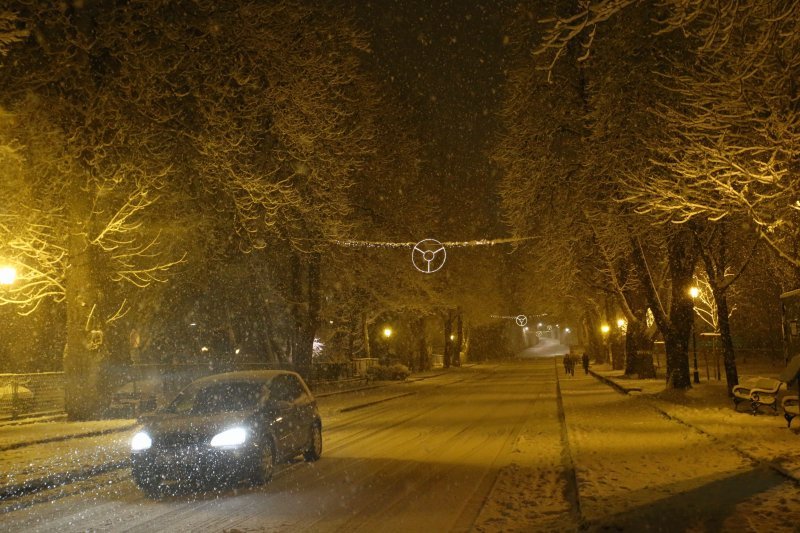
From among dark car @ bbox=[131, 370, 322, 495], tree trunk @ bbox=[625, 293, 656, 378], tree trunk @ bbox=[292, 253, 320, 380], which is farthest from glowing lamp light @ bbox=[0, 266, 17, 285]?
tree trunk @ bbox=[625, 293, 656, 378]

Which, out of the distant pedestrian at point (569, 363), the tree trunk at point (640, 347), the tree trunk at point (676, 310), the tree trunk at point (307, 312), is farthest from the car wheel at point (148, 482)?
the distant pedestrian at point (569, 363)

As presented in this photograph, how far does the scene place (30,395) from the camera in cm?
2386

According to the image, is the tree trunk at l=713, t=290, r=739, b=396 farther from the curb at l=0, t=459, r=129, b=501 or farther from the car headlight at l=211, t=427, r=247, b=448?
the curb at l=0, t=459, r=129, b=501

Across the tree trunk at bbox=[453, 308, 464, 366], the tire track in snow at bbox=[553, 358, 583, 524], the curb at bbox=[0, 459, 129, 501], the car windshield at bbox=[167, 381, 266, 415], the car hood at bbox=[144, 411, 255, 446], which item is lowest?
the tire track in snow at bbox=[553, 358, 583, 524]

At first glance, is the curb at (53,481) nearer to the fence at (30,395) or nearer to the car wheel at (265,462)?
the car wheel at (265,462)

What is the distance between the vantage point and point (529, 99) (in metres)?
25.9

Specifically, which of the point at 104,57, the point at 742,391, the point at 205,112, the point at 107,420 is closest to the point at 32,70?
the point at 104,57

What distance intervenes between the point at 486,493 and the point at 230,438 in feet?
11.9

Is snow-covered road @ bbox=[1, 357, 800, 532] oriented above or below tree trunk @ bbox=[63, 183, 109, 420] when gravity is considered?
below

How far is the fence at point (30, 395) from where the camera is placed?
908 inches

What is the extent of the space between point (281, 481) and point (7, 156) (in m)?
11.9

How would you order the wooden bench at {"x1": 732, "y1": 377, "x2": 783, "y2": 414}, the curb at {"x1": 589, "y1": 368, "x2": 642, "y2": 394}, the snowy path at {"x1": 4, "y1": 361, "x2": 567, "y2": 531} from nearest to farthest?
the snowy path at {"x1": 4, "y1": 361, "x2": 567, "y2": 531} < the wooden bench at {"x1": 732, "y1": 377, "x2": 783, "y2": 414} < the curb at {"x1": 589, "y1": 368, "x2": 642, "y2": 394}

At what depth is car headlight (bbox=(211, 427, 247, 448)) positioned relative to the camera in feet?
33.4

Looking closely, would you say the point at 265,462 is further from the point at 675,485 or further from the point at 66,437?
the point at 66,437
